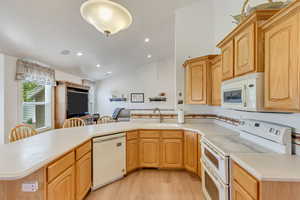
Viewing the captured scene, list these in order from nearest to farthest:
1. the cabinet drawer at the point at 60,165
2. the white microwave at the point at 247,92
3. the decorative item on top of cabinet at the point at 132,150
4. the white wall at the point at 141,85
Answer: the cabinet drawer at the point at 60,165 → the white microwave at the point at 247,92 → the decorative item on top of cabinet at the point at 132,150 → the white wall at the point at 141,85

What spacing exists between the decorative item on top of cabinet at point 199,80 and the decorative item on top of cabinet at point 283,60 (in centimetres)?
158

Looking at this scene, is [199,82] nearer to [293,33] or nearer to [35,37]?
[293,33]

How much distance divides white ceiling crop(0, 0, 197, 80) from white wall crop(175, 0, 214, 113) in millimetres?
276

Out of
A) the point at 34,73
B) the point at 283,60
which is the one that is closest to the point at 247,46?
the point at 283,60

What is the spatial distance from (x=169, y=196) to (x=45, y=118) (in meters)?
4.00

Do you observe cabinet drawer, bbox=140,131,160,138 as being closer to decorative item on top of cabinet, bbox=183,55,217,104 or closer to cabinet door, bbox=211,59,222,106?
decorative item on top of cabinet, bbox=183,55,217,104

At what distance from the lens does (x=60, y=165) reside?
5.08 ft

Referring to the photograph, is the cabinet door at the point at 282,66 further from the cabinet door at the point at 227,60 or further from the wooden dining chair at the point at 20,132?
the wooden dining chair at the point at 20,132

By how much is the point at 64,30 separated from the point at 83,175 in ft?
8.57

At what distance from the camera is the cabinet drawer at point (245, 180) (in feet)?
3.72

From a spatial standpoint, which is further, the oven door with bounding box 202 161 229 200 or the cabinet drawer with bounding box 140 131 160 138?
the cabinet drawer with bounding box 140 131 160 138

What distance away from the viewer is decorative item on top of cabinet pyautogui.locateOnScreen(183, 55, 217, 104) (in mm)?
3041

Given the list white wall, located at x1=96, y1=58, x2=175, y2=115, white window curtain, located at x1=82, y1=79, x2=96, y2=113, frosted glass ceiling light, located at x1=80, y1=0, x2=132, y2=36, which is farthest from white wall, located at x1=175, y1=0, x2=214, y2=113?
white window curtain, located at x1=82, y1=79, x2=96, y2=113

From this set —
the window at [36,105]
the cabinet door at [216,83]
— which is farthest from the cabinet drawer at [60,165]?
the window at [36,105]
